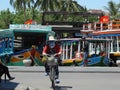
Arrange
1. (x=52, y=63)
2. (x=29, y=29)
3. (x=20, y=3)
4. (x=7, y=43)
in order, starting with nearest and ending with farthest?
(x=52, y=63) → (x=7, y=43) → (x=29, y=29) → (x=20, y=3)

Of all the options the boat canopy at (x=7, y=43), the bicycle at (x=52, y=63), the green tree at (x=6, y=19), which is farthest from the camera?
the green tree at (x=6, y=19)

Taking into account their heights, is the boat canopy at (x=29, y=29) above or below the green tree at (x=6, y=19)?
above

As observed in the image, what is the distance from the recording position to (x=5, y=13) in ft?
297

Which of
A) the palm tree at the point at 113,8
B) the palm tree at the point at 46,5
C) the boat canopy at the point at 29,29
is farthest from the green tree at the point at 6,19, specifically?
the boat canopy at the point at 29,29

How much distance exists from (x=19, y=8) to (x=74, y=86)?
4855cm

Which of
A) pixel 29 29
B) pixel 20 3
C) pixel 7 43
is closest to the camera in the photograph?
pixel 7 43

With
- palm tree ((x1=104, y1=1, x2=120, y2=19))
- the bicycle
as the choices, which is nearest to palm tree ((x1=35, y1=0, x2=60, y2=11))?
palm tree ((x1=104, y1=1, x2=120, y2=19))

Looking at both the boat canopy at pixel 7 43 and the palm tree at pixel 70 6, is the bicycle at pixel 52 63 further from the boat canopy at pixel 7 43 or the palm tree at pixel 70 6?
the palm tree at pixel 70 6

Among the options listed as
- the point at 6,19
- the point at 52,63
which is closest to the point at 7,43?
the point at 52,63

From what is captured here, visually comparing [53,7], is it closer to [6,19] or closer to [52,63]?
[6,19]

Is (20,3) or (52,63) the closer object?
(52,63)

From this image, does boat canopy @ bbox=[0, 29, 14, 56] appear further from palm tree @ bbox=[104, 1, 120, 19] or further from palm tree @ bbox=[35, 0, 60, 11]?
palm tree @ bbox=[104, 1, 120, 19]

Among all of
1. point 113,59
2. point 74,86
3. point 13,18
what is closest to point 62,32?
point 113,59

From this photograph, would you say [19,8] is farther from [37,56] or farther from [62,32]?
[37,56]
